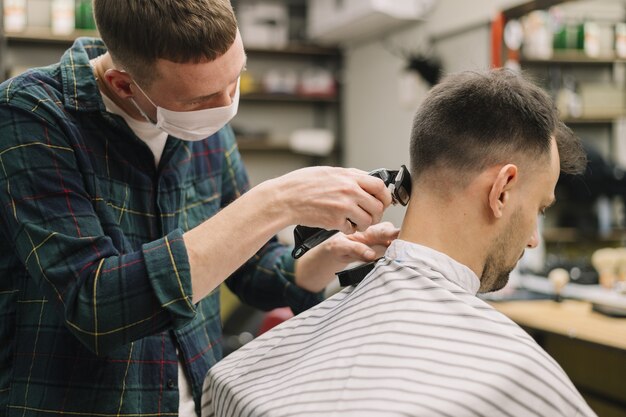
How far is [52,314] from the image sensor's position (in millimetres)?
1347

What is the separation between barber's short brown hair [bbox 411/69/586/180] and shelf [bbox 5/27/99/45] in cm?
418

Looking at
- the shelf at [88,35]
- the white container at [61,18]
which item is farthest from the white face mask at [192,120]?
the white container at [61,18]

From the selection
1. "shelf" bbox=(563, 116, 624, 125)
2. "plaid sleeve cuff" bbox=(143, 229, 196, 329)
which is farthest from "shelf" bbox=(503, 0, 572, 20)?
"plaid sleeve cuff" bbox=(143, 229, 196, 329)

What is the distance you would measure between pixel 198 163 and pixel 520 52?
2775 mm

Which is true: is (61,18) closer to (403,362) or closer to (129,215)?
(129,215)

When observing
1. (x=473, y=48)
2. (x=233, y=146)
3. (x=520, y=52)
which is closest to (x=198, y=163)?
(x=233, y=146)

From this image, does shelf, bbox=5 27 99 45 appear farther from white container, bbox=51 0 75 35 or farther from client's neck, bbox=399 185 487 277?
client's neck, bbox=399 185 487 277

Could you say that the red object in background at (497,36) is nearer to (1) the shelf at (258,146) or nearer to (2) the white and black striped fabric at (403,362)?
(1) the shelf at (258,146)

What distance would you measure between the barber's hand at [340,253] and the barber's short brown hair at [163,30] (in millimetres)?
528

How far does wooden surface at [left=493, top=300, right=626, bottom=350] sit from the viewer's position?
246 centimetres

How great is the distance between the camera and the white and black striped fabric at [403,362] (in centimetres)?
110

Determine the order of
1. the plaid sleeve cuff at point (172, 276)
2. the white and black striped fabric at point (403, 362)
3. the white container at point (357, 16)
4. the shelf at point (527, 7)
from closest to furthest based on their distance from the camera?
the white and black striped fabric at point (403, 362)
the plaid sleeve cuff at point (172, 276)
the shelf at point (527, 7)
the white container at point (357, 16)

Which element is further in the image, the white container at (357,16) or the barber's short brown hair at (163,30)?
the white container at (357,16)

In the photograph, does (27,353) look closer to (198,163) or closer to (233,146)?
(198,163)
